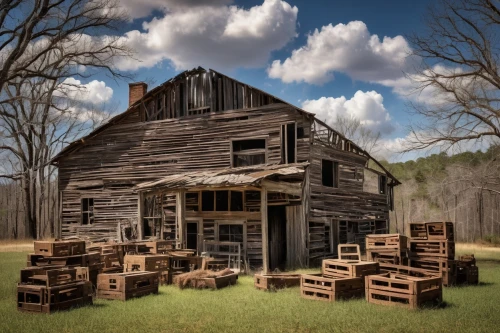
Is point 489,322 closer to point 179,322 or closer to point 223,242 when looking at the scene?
point 179,322

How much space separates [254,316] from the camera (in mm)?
9469

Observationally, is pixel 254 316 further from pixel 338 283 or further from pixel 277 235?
pixel 277 235

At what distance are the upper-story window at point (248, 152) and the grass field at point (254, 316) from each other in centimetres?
965

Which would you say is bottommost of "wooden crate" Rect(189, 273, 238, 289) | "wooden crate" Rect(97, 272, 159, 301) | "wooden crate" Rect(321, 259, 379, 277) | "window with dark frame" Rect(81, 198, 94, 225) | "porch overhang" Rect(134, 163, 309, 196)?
"wooden crate" Rect(189, 273, 238, 289)

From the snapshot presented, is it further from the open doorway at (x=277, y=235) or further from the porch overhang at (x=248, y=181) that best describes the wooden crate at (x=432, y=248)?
the open doorway at (x=277, y=235)

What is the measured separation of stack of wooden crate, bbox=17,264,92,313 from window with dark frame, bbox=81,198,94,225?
14994 millimetres

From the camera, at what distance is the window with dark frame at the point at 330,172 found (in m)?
23.2

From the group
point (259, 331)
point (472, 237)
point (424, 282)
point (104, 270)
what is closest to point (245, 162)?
point (104, 270)

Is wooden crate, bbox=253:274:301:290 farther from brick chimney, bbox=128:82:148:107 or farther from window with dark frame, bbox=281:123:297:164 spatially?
brick chimney, bbox=128:82:148:107

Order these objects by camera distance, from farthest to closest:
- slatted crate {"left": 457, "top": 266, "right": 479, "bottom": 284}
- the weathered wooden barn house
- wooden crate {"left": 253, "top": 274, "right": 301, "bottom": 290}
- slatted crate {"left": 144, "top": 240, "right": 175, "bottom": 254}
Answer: the weathered wooden barn house, slatted crate {"left": 144, "top": 240, "right": 175, "bottom": 254}, slatted crate {"left": 457, "top": 266, "right": 479, "bottom": 284}, wooden crate {"left": 253, "top": 274, "right": 301, "bottom": 290}

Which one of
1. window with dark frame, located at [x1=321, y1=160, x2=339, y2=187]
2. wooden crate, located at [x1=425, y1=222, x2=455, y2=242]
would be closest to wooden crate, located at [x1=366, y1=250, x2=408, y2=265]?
wooden crate, located at [x1=425, y1=222, x2=455, y2=242]

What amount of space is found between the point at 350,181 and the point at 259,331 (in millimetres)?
17083

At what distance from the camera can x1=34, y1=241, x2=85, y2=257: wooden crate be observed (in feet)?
41.0

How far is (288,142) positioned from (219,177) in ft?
14.3
